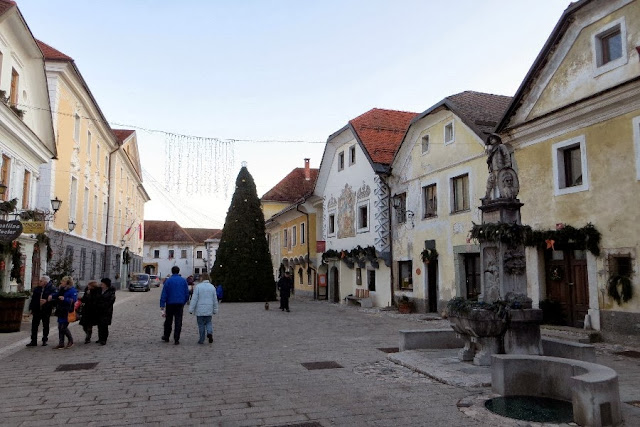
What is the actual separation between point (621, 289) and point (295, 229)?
82.9 feet

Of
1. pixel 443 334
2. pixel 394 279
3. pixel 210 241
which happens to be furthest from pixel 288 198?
pixel 210 241

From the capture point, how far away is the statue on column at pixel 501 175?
8.77 metres

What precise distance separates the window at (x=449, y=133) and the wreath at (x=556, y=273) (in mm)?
6314

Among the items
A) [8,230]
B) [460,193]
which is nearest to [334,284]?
[460,193]

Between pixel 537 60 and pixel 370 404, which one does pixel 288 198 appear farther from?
pixel 370 404

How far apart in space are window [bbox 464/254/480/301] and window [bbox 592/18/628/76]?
7064mm

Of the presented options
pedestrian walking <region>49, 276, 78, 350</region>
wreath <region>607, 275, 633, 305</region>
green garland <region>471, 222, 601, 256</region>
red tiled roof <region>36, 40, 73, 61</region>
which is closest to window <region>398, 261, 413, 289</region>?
green garland <region>471, 222, 601, 256</region>

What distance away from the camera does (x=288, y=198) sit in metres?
43.5

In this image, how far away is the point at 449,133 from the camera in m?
18.3

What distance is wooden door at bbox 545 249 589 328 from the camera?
41.8 feet

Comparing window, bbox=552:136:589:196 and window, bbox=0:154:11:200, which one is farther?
window, bbox=0:154:11:200

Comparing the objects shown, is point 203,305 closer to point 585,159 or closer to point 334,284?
point 585,159

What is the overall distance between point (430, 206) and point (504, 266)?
36.4 feet

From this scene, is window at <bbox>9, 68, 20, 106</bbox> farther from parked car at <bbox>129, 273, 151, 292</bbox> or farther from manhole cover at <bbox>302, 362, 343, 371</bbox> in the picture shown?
parked car at <bbox>129, 273, 151, 292</bbox>
